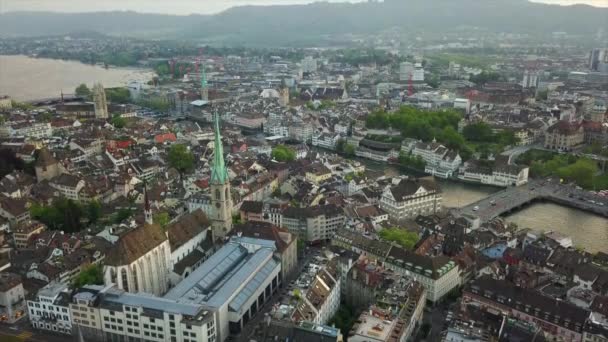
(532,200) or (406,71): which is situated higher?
(406,71)

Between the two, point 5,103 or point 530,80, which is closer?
point 5,103

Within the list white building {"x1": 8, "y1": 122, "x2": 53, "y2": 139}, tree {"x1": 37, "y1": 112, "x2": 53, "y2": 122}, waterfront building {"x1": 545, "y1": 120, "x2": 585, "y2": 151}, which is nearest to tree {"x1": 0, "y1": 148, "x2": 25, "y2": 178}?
white building {"x1": 8, "y1": 122, "x2": 53, "y2": 139}

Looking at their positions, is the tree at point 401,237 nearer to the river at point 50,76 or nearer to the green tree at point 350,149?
the green tree at point 350,149

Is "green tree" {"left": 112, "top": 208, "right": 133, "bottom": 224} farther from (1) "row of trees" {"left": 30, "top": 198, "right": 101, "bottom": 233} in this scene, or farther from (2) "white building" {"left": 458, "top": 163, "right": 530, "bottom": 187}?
(2) "white building" {"left": 458, "top": 163, "right": 530, "bottom": 187}

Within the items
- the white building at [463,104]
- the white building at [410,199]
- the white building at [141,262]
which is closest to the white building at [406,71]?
the white building at [463,104]

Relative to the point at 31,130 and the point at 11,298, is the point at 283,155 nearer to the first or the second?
the point at 11,298

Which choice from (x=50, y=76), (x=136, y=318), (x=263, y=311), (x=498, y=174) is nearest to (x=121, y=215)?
(x=263, y=311)

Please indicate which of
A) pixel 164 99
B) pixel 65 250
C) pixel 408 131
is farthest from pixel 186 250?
pixel 164 99
